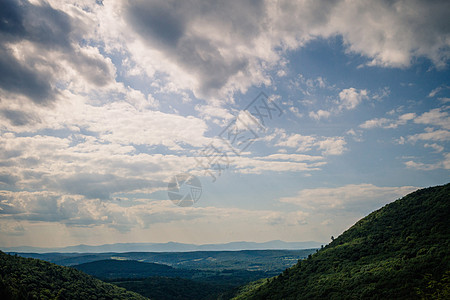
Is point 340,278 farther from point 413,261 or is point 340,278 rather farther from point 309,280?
point 413,261

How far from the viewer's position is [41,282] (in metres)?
92.8

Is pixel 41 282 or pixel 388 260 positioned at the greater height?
pixel 388 260

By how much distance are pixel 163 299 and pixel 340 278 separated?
16484cm

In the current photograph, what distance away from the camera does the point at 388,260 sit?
59.1m

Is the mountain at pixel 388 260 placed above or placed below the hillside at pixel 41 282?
above

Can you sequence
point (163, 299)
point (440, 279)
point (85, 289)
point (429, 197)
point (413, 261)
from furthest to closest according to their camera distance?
point (163, 299)
point (85, 289)
point (429, 197)
point (413, 261)
point (440, 279)

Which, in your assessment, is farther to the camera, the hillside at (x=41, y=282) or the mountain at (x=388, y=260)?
the hillside at (x=41, y=282)

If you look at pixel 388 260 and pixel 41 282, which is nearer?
pixel 388 260

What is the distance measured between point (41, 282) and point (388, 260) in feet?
350

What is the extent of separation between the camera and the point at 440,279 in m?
43.0

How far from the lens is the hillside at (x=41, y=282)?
78325 mm

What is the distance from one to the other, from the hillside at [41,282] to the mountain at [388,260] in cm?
6803

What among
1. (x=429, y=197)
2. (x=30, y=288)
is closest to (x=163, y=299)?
(x=30, y=288)

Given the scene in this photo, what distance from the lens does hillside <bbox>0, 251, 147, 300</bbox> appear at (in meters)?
78.3
